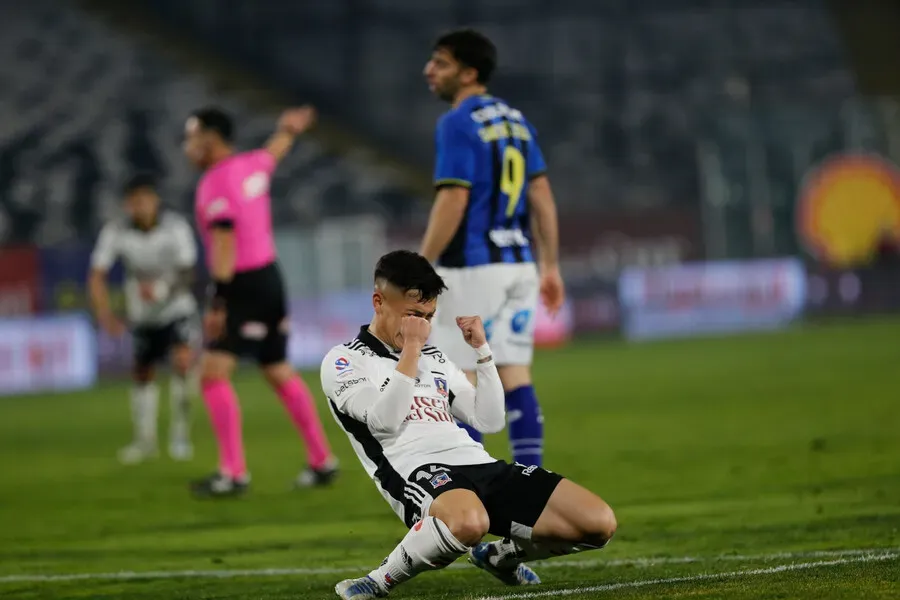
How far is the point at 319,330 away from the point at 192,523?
49.8ft

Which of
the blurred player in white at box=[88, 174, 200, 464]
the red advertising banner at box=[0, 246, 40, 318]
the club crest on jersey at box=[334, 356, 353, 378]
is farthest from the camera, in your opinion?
the red advertising banner at box=[0, 246, 40, 318]

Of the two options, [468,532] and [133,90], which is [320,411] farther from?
[133,90]

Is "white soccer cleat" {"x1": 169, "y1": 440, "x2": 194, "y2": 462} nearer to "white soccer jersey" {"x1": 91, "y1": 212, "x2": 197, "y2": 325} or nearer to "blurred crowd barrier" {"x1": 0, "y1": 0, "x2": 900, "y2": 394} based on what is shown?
"white soccer jersey" {"x1": 91, "y1": 212, "x2": 197, "y2": 325}

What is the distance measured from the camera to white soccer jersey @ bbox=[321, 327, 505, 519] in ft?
16.9

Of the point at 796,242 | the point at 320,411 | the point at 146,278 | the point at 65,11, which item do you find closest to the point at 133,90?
the point at 65,11

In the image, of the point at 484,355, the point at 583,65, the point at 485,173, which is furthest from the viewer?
the point at 583,65

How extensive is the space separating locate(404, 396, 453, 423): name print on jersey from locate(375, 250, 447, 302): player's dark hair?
1.16 ft

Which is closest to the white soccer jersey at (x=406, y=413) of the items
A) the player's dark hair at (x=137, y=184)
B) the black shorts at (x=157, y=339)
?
the player's dark hair at (x=137, y=184)

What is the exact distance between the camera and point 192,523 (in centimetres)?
826

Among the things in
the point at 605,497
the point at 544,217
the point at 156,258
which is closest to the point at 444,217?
the point at 544,217

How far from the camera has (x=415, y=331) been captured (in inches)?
201

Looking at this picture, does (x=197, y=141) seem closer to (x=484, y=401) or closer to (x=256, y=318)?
(x=256, y=318)

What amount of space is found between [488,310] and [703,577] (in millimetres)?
1909

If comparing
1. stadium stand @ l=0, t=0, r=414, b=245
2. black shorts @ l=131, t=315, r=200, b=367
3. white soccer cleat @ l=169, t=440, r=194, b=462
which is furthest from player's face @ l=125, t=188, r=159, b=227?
stadium stand @ l=0, t=0, r=414, b=245
